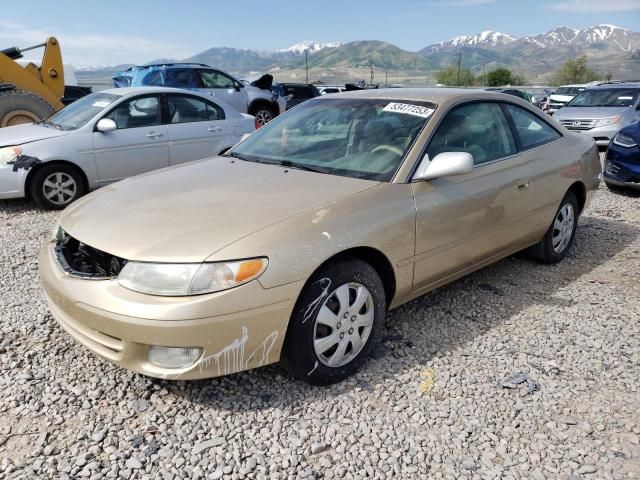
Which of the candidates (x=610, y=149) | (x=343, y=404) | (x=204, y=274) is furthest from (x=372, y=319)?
(x=610, y=149)

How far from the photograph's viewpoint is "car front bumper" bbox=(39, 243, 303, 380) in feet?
7.54

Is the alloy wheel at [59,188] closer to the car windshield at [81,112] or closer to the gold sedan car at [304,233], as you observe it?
the car windshield at [81,112]

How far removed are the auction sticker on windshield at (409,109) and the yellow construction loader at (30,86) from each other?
22.3 feet

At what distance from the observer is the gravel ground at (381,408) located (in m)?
2.29

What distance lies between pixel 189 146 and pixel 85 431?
5326 mm

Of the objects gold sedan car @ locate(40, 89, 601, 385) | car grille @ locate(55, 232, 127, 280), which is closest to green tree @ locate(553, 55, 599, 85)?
gold sedan car @ locate(40, 89, 601, 385)

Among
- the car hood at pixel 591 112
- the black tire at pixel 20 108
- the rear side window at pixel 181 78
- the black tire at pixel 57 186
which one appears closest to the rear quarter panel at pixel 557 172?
the black tire at pixel 57 186

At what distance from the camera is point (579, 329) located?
11.4ft

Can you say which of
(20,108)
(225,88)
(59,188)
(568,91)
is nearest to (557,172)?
(59,188)

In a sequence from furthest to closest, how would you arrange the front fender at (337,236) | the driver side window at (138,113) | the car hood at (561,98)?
1. the car hood at (561,98)
2. the driver side window at (138,113)
3. the front fender at (337,236)

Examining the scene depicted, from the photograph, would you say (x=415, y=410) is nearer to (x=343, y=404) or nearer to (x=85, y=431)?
(x=343, y=404)

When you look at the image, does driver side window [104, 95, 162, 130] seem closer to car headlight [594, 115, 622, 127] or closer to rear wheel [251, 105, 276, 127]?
rear wheel [251, 105, 276, 127]

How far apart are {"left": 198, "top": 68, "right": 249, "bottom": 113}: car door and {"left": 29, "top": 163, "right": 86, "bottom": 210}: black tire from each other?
262 inches

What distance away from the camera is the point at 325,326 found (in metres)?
2.70
